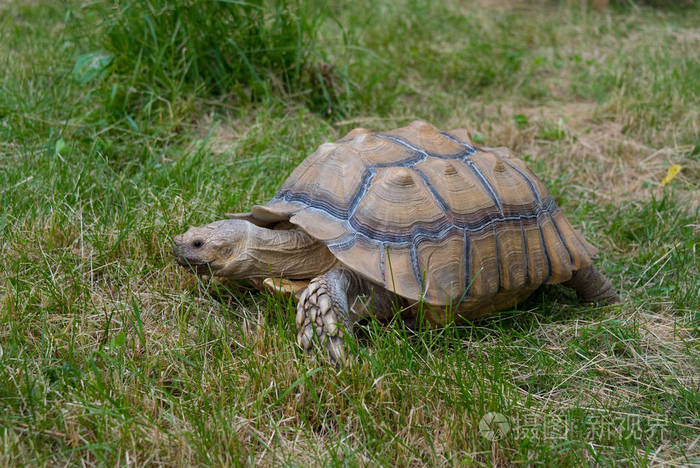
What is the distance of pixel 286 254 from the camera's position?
2.55 m

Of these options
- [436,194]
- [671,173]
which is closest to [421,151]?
[436,194]

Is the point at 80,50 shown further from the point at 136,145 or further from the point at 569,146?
the point at 569,146

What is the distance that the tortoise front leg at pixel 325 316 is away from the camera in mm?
2188

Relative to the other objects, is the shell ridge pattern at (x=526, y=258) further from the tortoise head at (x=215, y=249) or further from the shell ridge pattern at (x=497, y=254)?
the tortoise head at (x=215, y=249)

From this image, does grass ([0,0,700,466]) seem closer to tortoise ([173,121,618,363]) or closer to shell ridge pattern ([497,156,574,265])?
tortoise ([173,121,618,363])

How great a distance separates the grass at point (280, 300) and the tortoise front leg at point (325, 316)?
84 millimetres

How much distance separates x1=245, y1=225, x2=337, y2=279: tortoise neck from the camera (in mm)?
2512

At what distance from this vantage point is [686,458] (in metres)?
1.80

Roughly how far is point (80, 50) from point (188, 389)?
3.15m

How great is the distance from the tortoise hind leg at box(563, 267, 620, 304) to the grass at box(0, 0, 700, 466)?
4.2 inches

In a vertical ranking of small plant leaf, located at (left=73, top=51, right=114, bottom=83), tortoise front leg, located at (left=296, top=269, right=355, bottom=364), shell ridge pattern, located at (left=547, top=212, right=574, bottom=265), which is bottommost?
shell ridge pattern, located at (left=547, top=212, right=574, bottom=265)

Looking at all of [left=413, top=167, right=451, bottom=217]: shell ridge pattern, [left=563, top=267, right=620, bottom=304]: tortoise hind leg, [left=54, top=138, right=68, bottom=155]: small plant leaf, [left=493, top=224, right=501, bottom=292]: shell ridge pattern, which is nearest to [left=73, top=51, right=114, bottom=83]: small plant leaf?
[left=54, top=138, right=68, bottom=155]: small plant leaf

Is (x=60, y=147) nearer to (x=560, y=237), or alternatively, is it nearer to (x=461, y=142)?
(x=461, y=142)

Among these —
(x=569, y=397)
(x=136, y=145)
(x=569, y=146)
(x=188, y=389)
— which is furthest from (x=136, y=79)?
(x=569, y=397)
